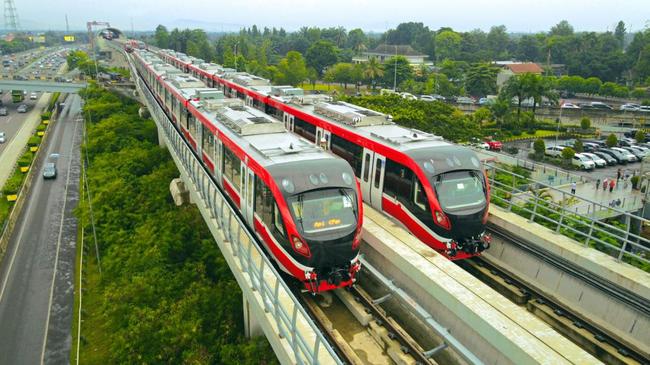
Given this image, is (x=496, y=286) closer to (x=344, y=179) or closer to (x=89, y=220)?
(x=344, y=179)

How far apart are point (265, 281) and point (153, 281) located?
11.3m

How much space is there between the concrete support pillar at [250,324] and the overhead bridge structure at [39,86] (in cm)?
7568

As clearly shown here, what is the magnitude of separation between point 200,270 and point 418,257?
37.1 feet

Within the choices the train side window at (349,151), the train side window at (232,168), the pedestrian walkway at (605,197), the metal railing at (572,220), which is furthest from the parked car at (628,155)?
the train side window at (232,168)

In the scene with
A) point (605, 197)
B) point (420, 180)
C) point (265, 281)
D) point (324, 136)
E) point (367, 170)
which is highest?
point (420, 180)

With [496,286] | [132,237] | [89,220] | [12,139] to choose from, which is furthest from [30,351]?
[12,139]

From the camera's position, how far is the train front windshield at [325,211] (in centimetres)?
1216

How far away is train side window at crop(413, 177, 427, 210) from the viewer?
559 inches

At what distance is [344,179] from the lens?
1296 cm

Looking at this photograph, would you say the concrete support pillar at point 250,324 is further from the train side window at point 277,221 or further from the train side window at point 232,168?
the train side window at point 232,168

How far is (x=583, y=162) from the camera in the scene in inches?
1547

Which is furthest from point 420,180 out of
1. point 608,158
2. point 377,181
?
point 608,158

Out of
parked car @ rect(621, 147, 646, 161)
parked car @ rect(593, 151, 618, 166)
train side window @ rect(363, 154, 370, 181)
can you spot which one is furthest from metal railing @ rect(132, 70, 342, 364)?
parked car @ rect(621, 147, 646, 161)

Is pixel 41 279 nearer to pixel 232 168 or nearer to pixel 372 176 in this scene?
pixel 232 168
